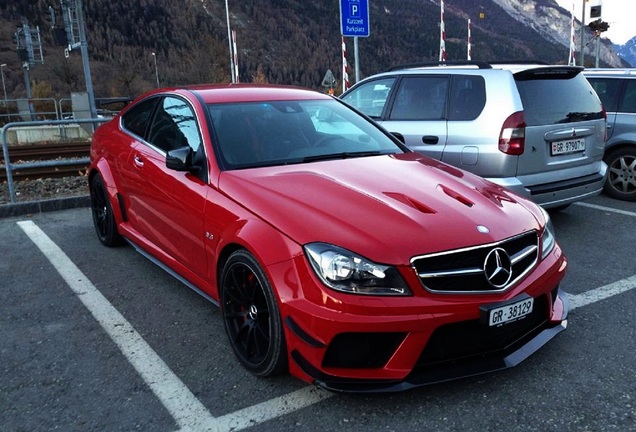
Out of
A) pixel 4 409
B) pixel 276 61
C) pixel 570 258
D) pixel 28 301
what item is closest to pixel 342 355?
pixel 4 409

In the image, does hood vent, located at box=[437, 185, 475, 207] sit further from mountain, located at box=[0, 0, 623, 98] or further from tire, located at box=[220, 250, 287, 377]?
mountain, located at box=[0, 0, 623, 98]

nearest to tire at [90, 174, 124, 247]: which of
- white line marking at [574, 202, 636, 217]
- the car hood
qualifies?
the car hood

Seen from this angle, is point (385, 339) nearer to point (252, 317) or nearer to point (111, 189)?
point (252, 317)

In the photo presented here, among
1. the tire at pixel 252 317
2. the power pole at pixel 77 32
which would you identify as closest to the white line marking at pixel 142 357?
the tire at pixel 252 317

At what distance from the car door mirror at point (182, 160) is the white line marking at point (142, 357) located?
3.60ft

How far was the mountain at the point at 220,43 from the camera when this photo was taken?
5569 centimetres

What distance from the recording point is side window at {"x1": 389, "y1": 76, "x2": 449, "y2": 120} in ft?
18.7

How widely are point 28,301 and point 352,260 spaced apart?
282 cm

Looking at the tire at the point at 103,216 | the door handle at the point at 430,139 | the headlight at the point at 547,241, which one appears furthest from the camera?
the door handle at the point at 430,139

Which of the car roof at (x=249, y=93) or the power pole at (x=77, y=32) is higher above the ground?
the power pole at (x=77, y=32)

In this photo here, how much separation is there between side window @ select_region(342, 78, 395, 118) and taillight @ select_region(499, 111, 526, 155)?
171 cm

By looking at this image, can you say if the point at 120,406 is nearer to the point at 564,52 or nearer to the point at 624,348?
the point at 624,348

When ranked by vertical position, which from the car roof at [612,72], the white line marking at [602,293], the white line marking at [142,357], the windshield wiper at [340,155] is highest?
the car roof at [612,72]

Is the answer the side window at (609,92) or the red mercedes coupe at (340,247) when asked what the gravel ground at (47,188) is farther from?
the side window at (609,92)
